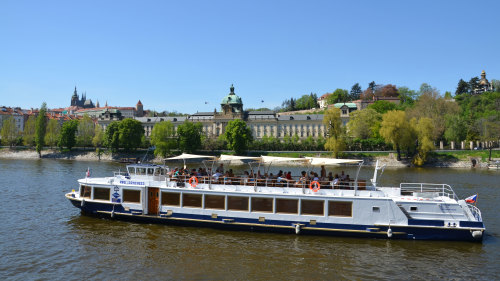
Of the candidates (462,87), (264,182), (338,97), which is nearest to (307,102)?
(338,97)

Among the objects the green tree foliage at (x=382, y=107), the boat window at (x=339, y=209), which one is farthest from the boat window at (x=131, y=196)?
the green tree foliage at (x=382, y=107)

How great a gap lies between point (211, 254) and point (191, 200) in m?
4.99

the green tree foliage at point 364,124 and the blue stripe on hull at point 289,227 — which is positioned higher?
the green tree foliage at point 364,124

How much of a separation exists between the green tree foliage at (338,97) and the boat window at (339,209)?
512 ft

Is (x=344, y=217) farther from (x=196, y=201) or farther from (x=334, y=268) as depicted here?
(x=196, y=201)

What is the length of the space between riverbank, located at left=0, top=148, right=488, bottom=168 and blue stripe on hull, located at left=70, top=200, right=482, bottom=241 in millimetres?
48948

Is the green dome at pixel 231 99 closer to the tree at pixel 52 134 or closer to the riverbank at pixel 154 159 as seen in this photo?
the riverbank at pixel 154 159

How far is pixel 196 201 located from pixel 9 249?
32.0 feet

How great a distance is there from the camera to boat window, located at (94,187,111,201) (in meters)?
23.5

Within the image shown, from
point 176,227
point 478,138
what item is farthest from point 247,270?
point 478,138

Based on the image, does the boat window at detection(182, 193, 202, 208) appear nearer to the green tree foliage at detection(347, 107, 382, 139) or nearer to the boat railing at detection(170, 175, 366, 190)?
the boat railing at detection(170, 175, 366, 190)

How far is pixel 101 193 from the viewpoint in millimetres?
23672

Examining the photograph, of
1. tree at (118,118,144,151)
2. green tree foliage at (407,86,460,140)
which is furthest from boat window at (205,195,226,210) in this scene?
green tree foliage at (407,86,460,140)

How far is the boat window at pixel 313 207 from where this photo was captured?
2041 centimetres
